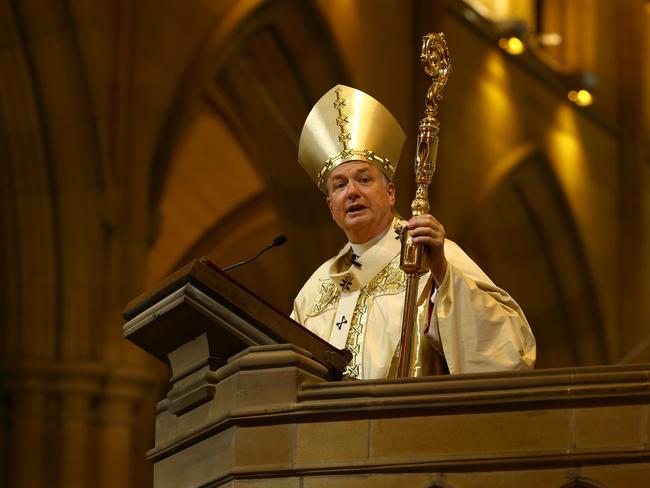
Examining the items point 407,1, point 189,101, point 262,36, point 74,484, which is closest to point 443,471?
point 74,484

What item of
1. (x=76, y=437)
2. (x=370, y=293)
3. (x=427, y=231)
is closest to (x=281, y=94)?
(x=76, y=437)

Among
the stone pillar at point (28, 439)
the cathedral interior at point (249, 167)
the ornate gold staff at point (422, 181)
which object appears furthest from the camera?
the cathedral interior at point (249, 167)

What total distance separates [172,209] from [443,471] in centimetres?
1421

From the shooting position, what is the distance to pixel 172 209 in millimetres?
17625

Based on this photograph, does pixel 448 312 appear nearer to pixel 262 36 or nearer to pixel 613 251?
pixel 262 36

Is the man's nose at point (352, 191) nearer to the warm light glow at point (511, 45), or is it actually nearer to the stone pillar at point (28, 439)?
the stone pillar at point (28, 439)

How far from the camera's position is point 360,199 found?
5211 mm

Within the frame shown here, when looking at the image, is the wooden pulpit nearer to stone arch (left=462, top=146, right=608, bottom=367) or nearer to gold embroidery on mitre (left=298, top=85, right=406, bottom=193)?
gold embroidery on mitre (left=298, top=85, right=406, bottom=193)

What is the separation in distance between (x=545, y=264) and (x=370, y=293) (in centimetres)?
1292

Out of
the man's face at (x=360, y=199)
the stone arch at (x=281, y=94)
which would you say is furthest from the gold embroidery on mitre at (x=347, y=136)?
the stone arch at (x=281, y=94)

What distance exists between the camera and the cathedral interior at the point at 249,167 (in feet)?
36.4

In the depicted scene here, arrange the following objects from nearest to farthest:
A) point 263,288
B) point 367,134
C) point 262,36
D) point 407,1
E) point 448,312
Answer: point 448,312
point 367,134
point 262,36
point 407,1
point 263,288

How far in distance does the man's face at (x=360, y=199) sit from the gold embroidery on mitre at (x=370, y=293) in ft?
0.40

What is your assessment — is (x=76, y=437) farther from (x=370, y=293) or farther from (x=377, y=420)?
(x=377, y=420)
